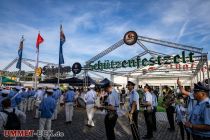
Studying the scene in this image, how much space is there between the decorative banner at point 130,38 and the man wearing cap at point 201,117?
46.6ft

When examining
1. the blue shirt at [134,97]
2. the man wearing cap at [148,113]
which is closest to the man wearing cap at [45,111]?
the blue shirt at [134,97]

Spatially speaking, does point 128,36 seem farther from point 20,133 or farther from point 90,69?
point 20,133

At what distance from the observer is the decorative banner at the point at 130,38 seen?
58.3 ft

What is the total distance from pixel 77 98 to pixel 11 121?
55.7 ft

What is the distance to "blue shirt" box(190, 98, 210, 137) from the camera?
11.2 ft

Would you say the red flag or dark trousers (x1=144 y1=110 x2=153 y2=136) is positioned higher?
the red flag

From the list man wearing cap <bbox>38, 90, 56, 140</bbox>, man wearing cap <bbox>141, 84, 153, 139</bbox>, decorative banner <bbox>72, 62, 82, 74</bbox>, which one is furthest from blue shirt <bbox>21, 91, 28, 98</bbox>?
man wearing cap <bbox>141, 84, 153, 139</bbox>

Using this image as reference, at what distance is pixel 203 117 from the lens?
11.4 ft

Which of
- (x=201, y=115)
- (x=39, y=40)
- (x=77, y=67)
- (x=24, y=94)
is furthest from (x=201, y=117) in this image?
(x=39, y=40)

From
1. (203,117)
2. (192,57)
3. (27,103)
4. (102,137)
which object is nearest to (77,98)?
(27,103)

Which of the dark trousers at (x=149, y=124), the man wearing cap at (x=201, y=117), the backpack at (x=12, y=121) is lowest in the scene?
the dark trousers at (x=149, y=124)

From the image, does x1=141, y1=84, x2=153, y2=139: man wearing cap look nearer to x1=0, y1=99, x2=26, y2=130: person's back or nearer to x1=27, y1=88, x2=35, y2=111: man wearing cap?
x1=0, y1=99, x2=26, y2=130: person's back

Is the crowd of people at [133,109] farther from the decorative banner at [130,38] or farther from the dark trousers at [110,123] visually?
the decorative banner at [130,38]

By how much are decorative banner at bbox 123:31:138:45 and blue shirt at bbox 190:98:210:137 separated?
47.4 feet
